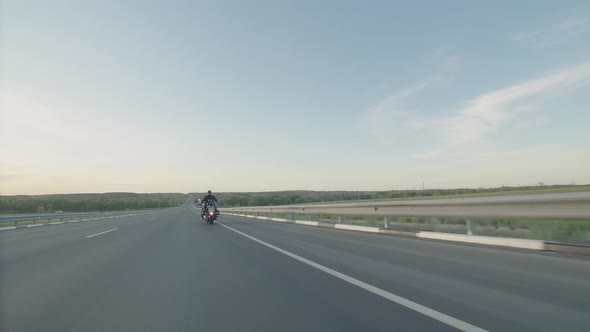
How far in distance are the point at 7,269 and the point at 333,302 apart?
676 centimetres

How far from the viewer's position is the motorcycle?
2039 centimetres

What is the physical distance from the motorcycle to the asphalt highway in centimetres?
1271

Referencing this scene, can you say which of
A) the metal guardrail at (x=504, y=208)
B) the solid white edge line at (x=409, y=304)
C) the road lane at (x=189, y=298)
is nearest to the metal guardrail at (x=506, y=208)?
the metal guardrail at (x=504, y=208)

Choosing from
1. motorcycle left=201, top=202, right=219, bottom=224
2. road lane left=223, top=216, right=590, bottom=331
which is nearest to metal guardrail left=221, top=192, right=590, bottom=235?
road lane left=223, top=216, right=590, bottom=331

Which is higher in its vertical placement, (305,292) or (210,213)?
(210,213)

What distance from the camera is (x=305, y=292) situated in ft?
14.6

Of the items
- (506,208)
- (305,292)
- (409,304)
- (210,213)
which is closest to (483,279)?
(409,304)

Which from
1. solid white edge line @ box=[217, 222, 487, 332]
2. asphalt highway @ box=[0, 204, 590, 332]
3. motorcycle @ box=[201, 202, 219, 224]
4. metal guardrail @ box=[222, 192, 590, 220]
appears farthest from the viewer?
motorcycle @ box=[201, 202, 219, 224]

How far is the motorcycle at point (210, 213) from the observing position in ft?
66.9

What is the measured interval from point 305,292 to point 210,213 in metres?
16.9

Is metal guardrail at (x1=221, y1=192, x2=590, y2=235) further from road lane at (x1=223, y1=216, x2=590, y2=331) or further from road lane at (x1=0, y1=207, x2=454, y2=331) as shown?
road lane at (x1=0, y1=207, x2=454, y2=331)

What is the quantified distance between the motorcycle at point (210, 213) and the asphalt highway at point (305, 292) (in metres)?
12.7

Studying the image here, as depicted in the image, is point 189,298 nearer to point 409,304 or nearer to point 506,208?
point 409,304

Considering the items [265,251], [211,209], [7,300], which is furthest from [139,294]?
[211,209]
